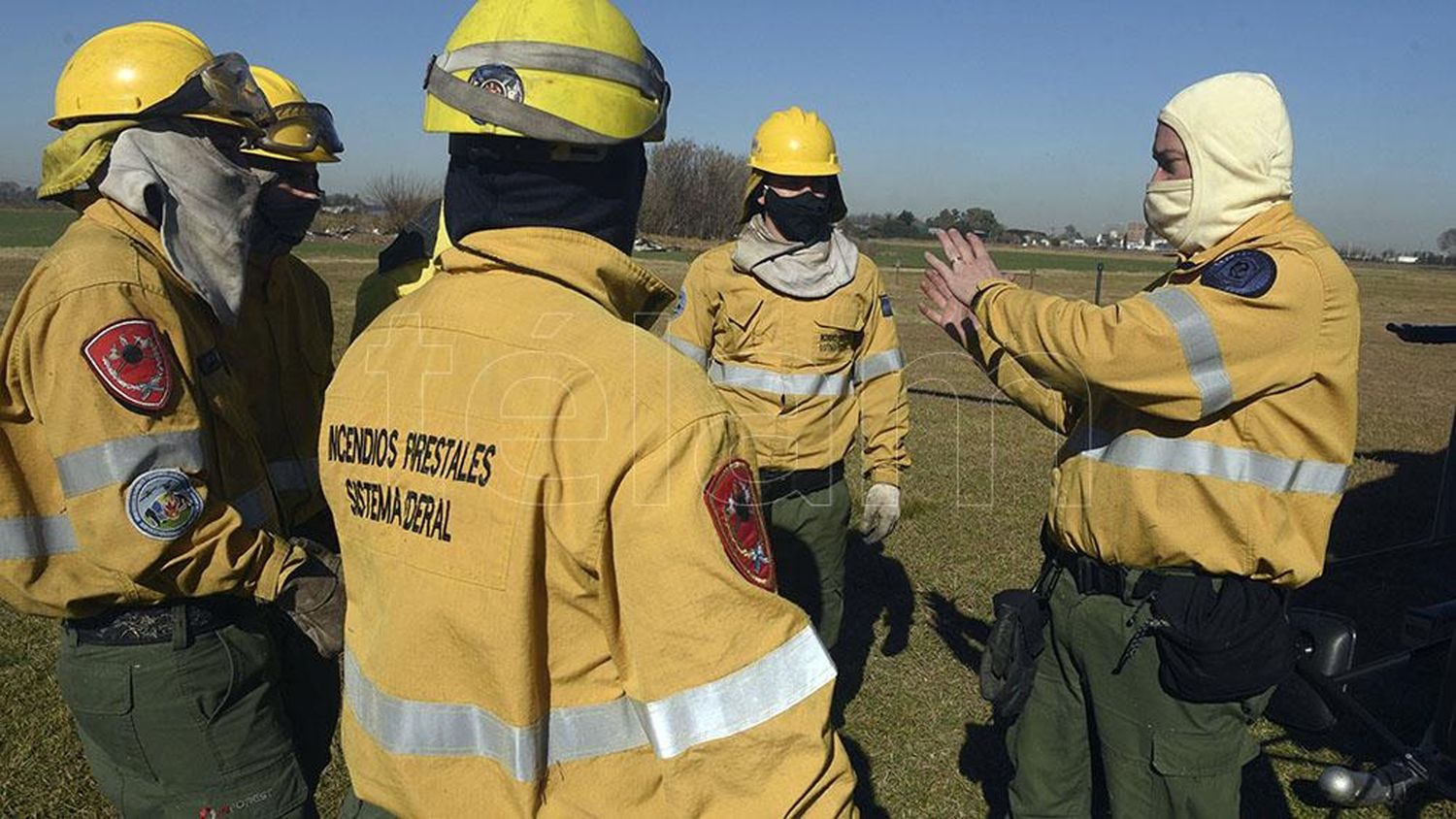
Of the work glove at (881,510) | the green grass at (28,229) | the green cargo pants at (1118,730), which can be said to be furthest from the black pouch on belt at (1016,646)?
the green grass at (28,229)

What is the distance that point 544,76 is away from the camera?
143cm

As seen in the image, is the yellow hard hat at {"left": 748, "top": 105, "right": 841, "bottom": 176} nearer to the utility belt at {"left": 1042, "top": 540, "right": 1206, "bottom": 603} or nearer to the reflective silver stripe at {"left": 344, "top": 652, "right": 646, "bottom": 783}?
the utility belt at {"left": 1042, "top": 540, "right": 1206, "bottom": 603}

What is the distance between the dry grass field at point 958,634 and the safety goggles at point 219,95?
2.76m

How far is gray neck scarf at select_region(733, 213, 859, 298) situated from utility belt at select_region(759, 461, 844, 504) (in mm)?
820

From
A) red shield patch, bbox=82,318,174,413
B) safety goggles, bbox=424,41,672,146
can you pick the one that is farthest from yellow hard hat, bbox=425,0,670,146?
red shield patch, bbox=82,318,174,413

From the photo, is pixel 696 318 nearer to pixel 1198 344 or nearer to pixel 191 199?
pixel 191 199

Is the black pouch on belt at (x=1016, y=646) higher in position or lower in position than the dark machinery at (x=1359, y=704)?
higher

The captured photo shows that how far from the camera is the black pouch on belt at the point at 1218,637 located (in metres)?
2.51

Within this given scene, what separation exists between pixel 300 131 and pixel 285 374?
836mm

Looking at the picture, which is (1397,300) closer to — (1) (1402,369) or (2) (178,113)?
(1) (1402,369)

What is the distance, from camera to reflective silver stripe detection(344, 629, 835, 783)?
1.19 m

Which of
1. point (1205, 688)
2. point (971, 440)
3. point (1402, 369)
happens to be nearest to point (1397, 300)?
point (1402, 369)

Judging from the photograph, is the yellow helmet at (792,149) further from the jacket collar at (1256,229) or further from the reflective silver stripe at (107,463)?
the reflective silver stripe at (107,463)

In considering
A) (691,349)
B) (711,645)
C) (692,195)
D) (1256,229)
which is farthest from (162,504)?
(692,195)
